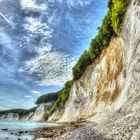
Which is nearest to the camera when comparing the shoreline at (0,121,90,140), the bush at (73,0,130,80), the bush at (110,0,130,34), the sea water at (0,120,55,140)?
the shoreline at (0,121,90,140)

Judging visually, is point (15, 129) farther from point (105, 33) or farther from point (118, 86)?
point (105, 33)

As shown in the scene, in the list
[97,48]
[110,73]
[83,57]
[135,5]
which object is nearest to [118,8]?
[135,5]

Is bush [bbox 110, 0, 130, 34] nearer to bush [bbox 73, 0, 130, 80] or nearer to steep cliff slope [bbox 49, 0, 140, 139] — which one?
bush [bbox 73, 0, 130, 80]

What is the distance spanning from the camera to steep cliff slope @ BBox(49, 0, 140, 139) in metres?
23.9

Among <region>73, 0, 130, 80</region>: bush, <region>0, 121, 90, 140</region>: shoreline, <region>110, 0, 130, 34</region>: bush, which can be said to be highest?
<region>73, 0, 130, 80</region>: bush

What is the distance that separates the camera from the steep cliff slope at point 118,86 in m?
23.9

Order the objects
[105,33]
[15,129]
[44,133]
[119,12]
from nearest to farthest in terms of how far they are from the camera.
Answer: [44,133] → [119,12] → [105,33] → [15,129]

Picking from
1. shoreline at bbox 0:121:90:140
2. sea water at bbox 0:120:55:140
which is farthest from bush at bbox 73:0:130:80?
sea water at bbox 0:120:55:140

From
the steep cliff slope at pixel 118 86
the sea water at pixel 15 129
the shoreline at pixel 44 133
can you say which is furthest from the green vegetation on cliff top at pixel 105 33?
the sea water at pixel 15 129

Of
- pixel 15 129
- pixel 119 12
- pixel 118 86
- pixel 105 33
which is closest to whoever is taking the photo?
pixel 119 12

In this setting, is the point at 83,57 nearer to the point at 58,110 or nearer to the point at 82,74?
the point at 82,74

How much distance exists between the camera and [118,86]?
4688cm

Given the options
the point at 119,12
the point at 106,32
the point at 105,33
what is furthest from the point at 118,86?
the point at 105,33

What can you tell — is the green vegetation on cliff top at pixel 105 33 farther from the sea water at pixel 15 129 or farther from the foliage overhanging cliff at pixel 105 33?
the sea water at pixel 15 129
